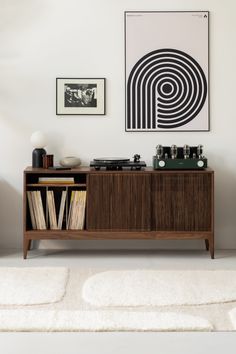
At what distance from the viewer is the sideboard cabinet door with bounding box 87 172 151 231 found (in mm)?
4898

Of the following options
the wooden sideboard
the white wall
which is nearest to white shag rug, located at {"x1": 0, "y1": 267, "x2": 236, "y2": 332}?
the wooden sideboard

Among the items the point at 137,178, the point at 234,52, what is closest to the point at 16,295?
the point at 137,178

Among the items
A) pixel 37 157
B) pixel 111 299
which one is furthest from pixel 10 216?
pixel 111 299

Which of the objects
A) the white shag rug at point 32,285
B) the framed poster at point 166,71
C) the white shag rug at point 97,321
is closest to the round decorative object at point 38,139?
the framed poster at point 166,71

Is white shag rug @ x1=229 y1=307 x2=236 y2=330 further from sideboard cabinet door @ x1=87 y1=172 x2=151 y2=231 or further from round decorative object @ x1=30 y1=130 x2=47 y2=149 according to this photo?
round decorative object @ x1=30 y1=130 x2=47 y2=149

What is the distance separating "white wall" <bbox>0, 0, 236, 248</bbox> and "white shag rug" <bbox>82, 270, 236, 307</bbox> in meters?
1.07

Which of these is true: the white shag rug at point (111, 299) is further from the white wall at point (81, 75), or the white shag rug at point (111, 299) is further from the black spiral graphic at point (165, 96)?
the black spiral graphic at point (165, 96)

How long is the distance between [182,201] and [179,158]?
0.35 meters

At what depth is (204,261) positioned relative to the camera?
482cm

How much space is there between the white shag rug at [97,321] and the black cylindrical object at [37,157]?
72.2 inches

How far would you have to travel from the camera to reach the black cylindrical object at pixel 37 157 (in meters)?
5.07

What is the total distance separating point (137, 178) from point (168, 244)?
745mm

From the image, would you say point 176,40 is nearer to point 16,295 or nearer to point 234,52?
point 234,52

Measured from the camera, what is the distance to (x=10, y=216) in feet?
17.4
